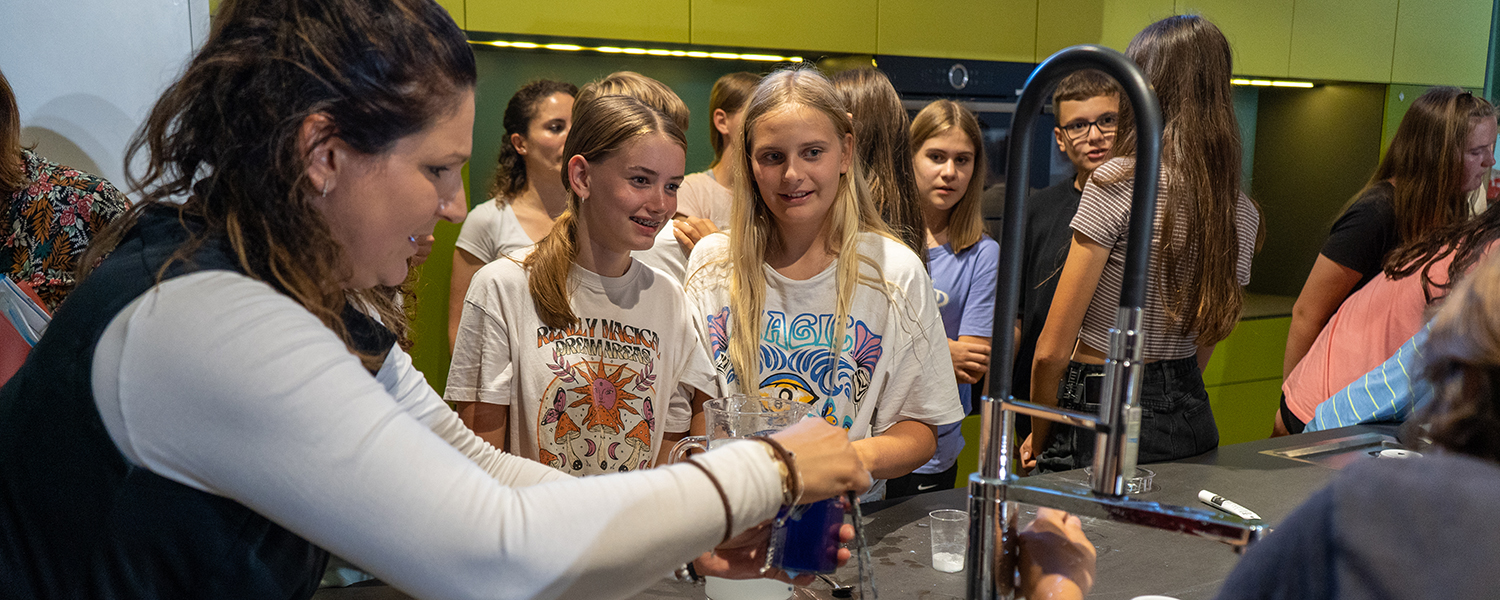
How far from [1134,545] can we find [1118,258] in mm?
717

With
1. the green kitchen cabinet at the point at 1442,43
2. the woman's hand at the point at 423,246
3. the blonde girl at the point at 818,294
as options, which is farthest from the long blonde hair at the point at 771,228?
the green kitchen cabinet at the point at 1442,43

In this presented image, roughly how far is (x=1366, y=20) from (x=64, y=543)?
4.67 m

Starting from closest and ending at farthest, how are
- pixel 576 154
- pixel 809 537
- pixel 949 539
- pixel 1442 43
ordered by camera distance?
pixel 809 537
pixel 949 539
pixel 576 154
pixel 1442 43

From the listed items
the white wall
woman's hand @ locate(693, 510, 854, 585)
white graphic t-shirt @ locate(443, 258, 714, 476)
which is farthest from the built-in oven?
woman's hand @ locate(693, 510, 854, 585)

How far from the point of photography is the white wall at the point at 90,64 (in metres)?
2.22

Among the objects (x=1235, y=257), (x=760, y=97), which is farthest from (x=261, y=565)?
(x=1235, y=257)

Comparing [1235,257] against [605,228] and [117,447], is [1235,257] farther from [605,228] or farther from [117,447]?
[117,447]

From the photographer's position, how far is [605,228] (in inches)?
61.0

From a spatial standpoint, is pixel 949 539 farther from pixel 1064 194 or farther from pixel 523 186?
pixel 523 186

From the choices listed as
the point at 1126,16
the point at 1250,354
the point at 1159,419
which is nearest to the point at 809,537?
the point at 1159,419

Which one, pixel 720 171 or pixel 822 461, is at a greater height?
pixel 720 171

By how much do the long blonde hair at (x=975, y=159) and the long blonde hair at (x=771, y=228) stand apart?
Answer: 2.70 feet

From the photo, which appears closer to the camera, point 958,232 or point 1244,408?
point 958,232

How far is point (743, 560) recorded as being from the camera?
94 cm
